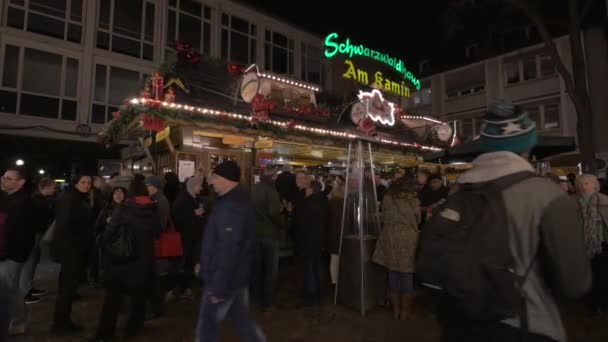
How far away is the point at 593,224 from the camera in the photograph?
14.8ft

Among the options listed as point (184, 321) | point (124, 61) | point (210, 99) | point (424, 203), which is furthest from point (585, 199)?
point (124, 61)

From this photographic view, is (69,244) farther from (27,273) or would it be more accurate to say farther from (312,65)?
(312,65)

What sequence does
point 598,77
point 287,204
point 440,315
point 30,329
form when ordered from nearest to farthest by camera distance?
point 440,315 → point 30,329 → point 287,204 → point 598,77

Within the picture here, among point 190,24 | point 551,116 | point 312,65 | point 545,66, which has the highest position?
point 190,24

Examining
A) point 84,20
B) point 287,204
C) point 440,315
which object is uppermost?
point 84,20

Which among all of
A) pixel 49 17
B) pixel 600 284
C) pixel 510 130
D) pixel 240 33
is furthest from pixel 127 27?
pixel 600 284

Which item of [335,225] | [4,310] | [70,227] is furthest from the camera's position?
[335,225]

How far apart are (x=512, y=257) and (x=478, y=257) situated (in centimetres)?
15

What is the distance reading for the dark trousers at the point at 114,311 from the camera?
144 inches

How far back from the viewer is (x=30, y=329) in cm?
421

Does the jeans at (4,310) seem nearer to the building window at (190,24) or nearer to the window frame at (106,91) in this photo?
the window frame at (106,91)

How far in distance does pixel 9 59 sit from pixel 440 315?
60.3 feet

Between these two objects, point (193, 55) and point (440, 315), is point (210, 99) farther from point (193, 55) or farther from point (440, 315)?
point (440, 315)

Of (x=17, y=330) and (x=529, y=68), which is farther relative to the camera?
(x=529, y=68)
